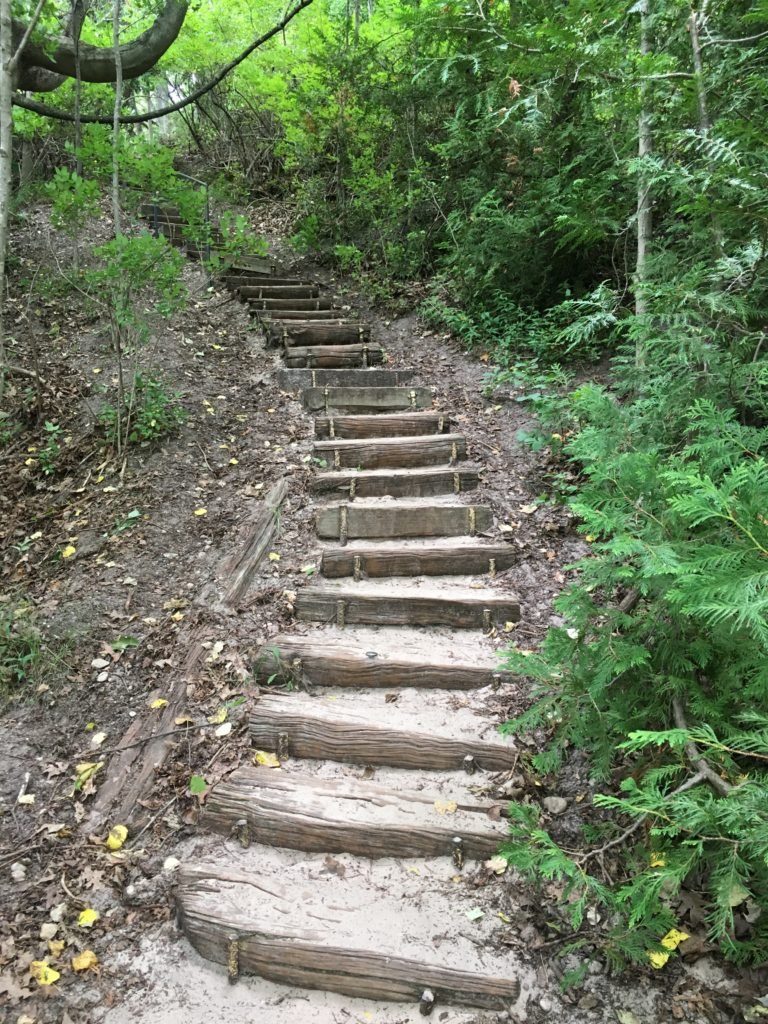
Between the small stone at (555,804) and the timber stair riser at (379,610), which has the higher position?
the timber stair riser at (379,610)

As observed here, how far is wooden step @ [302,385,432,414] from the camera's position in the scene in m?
6.12

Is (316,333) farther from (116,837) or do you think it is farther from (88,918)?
(88,918)

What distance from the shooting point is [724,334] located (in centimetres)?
317

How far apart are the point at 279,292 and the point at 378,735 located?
748 cm

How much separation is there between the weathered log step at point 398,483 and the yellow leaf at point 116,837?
273 cm

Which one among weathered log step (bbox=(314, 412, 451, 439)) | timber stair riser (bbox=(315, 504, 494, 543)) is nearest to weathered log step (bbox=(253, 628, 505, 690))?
timber stair riser (bbox=(315, 504, 494, 543))

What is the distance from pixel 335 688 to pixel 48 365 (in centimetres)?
535

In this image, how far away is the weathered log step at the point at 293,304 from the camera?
28.0ft

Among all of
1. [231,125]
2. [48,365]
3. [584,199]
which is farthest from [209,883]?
[231,125]

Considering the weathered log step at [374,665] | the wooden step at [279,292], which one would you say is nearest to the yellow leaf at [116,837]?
the weathered log step at [374,665]

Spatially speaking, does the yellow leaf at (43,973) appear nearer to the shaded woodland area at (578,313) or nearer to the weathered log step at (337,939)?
the weathered log step at (337,939)

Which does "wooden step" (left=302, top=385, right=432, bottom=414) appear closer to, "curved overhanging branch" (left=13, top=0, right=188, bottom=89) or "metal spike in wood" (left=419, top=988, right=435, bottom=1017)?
"curved overhanging branch" (left=13, top=0, right=188, bottom=89)

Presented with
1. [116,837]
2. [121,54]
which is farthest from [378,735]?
[121,54]

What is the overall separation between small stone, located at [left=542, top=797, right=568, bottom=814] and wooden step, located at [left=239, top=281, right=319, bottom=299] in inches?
313
